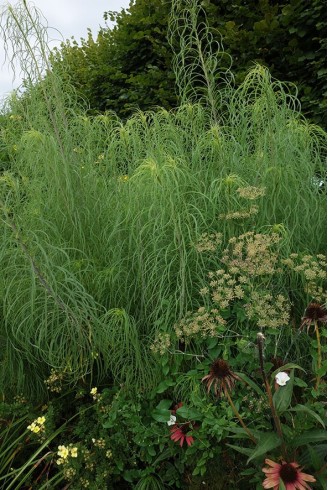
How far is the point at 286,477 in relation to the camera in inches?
64.0

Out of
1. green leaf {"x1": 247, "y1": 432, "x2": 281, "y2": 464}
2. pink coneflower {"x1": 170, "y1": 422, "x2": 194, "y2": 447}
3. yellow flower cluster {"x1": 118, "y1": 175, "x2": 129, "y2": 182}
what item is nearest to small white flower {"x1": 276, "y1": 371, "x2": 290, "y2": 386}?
green leaf {"x1": 247, "y1": 432, "x2": 281, "y2": 464}

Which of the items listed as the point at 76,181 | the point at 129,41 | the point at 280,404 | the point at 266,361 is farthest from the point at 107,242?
the point at 129,41

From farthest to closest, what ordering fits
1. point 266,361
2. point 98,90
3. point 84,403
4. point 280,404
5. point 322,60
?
point 98,90 < point 322,60 < point 84,403 < point 266,361 < point 280,404

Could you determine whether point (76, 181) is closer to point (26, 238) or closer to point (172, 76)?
point (26, 238)

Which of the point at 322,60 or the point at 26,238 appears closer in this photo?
the point at 26,238

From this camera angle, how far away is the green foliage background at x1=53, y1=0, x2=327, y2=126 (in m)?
4.32

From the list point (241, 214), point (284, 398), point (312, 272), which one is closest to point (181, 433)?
point (284, 398)

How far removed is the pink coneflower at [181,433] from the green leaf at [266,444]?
0.31 m

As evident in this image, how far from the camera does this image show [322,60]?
4.23m

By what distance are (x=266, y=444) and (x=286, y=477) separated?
0.10m

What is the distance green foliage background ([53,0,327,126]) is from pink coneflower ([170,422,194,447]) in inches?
103

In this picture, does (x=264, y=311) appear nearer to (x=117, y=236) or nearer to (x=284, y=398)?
(x=284, y=398)

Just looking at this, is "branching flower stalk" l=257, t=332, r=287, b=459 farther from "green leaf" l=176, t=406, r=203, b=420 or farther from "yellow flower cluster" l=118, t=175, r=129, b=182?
"yellow flower cluster" l=118, t=175, r=129, b=182

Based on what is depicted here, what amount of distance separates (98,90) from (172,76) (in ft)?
4.57
